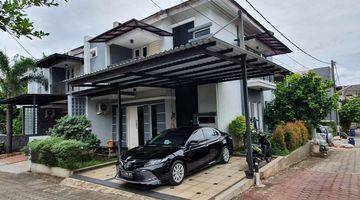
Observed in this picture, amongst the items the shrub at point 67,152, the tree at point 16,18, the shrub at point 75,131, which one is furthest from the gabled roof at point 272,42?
the tree at point 16,18

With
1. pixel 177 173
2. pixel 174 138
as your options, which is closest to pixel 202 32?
pixel 174 138

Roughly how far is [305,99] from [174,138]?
9792 mm

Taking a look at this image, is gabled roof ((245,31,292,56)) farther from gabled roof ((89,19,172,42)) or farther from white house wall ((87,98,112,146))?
white house wall ((87,98,112,146))

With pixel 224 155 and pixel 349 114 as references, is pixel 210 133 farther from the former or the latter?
pixel 349 114

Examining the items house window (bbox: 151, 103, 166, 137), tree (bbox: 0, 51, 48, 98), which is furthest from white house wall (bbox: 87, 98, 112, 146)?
tree (bbox: 0, 51, 48, 98)

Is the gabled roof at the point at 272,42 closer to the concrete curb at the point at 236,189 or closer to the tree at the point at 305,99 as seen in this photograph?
the tree at the point at 305,99

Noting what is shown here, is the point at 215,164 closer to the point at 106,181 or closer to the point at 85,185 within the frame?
the point at 106,181

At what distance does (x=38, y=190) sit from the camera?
26.6 feet

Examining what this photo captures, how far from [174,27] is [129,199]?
9750mm

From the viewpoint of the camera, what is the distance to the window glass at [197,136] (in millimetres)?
8234

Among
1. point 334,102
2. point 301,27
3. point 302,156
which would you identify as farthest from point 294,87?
point 302,156

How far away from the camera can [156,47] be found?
1446 cm

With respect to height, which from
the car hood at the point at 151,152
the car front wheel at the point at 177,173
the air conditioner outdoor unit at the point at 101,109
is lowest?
the car front wheel at the point at 177,173

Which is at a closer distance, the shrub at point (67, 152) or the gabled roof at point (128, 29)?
the shrub at point (67, 152)
